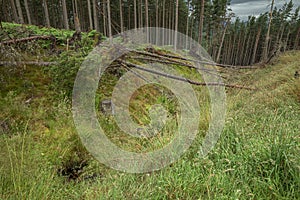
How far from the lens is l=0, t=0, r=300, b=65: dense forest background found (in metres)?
21.7

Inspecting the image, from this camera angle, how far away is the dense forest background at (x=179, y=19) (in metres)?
21.7

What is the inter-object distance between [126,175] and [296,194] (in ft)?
5.56

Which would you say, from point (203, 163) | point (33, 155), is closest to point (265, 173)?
point (203, 163)

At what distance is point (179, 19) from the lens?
40031mm

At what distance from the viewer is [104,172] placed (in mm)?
2617

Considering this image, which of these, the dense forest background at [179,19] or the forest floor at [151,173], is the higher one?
the dense forest background at [179,19]

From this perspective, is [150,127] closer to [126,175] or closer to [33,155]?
[126,175]

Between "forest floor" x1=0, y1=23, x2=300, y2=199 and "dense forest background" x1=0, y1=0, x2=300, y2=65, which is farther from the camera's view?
"dense forest background" x1=0, y1=0, x2=300, y2=65


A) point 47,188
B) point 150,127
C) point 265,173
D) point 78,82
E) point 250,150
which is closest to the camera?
point 47,188

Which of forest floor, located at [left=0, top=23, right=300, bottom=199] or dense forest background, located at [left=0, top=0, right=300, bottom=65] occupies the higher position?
dense forest background, located at [left=0, top=0, right=300, bottom=65]

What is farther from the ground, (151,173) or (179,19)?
(179,19)

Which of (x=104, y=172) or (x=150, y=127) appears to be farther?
(x=150, y=127)

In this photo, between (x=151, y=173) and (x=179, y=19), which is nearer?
(x=151, y=173)

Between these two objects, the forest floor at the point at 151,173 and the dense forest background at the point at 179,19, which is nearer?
the forest floor at the point at 151,173
